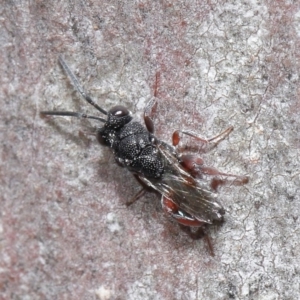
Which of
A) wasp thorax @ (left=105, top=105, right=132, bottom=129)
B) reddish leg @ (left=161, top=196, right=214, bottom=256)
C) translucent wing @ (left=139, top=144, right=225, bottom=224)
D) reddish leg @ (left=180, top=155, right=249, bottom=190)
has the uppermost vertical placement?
wasp thorax @ (left=105, top=105, right=132, bottom=129)

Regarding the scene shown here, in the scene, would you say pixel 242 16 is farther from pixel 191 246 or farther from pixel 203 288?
pixel 203 288

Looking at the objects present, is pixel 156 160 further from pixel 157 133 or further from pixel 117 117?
pixel 117 117

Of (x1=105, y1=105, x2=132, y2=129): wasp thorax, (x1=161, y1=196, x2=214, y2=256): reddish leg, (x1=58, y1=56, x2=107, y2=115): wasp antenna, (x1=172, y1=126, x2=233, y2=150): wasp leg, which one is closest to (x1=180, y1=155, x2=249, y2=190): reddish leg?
(x1=172, y1=126, x2=233, y2=150): wasp leg

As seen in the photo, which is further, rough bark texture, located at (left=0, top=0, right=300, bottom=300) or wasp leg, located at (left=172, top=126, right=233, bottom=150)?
wasp leg, located at (left=172, top=126, right=233, bottom=150)

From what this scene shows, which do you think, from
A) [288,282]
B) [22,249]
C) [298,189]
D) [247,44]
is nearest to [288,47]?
[247,44]

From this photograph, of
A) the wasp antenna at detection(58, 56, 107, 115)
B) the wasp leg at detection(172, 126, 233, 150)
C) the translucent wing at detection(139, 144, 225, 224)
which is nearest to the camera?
the translucent wing at detection(139, 144, 225, 224)

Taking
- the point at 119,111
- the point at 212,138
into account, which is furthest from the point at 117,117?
the point at 212,138

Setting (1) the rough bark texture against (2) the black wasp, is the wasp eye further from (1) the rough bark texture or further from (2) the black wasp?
(1) the rough bark texture
